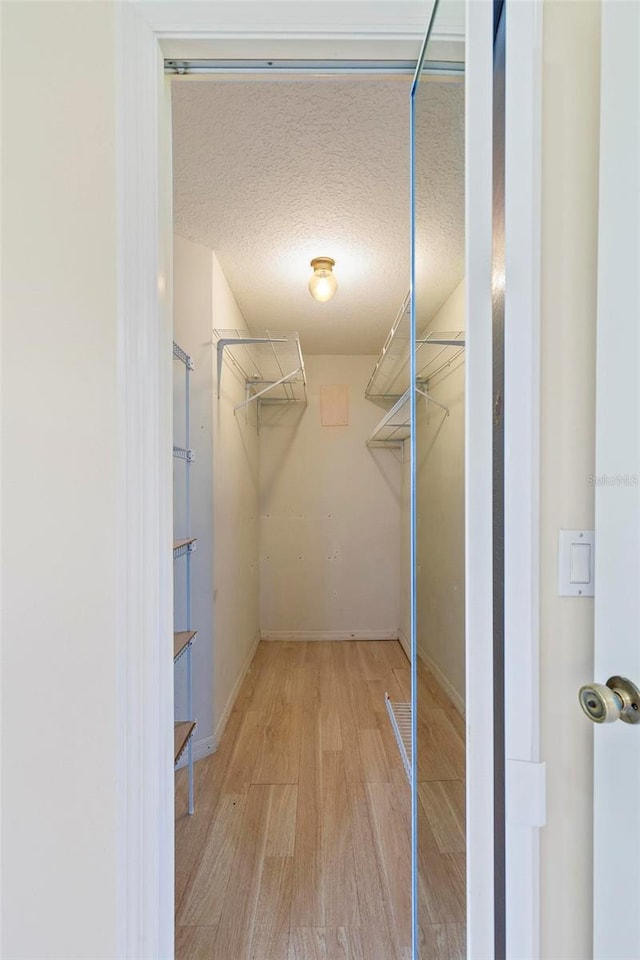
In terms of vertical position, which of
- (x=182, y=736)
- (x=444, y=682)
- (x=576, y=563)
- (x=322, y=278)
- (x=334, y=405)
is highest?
(x=322, y=278)

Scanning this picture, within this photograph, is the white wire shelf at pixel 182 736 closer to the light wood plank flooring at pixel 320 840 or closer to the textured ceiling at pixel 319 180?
the light wood plank flooring at pixel 320 840

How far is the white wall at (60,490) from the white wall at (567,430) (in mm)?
794

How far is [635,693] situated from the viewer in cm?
60

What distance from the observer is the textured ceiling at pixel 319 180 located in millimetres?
837

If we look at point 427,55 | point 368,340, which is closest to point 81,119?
point 427,55

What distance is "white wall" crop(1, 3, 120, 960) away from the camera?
80cm

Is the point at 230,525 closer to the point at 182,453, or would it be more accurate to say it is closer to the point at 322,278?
the point at 182,453

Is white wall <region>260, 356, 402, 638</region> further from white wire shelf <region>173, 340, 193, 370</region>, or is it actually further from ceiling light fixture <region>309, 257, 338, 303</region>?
white wire shelf <region>173, 340, 193, 370</region>

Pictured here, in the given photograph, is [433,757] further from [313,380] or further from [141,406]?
[313,380]

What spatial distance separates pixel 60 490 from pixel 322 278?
176 cm

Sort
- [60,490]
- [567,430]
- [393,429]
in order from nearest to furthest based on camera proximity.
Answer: [567,430], [60,490], [393,429]

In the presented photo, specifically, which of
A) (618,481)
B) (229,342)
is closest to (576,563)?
(618,481)

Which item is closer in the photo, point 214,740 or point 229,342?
point 214,740

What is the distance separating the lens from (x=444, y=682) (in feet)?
2.61
